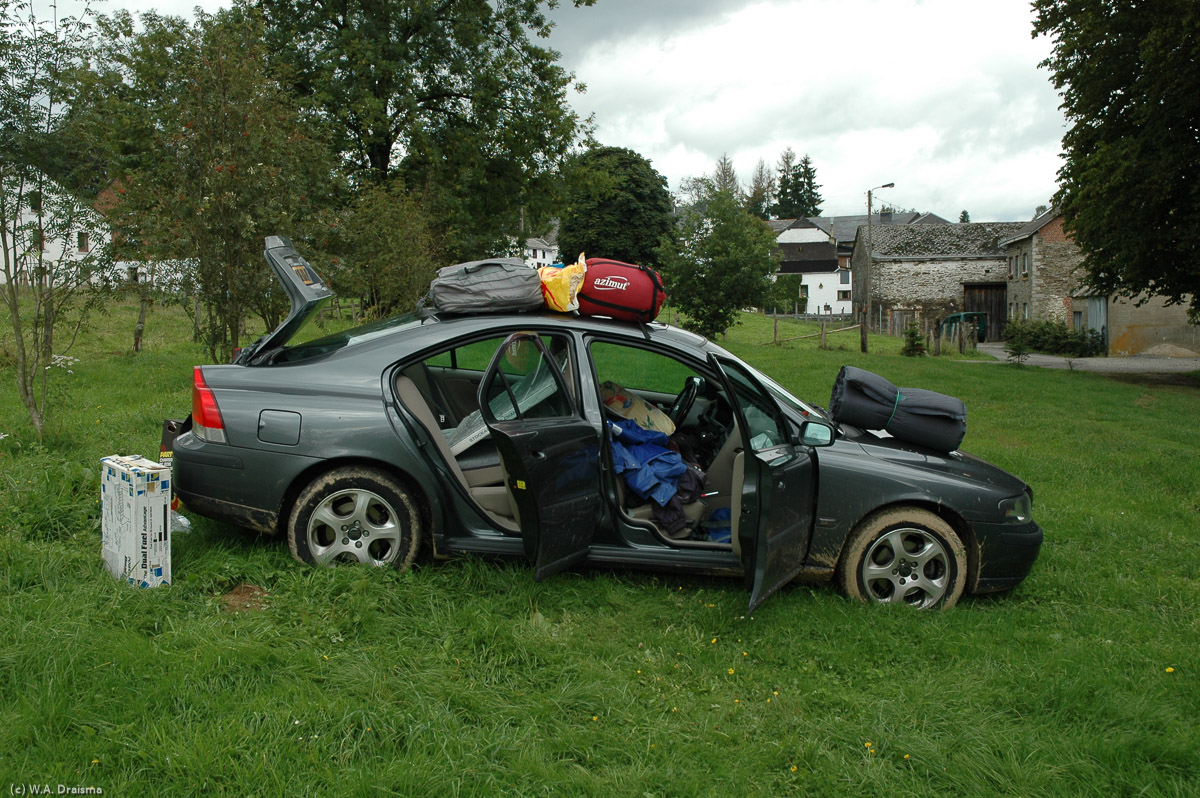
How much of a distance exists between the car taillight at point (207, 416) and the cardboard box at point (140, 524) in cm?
32

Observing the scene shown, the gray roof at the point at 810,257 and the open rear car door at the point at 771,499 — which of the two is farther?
the gray roof at the point at 810,257

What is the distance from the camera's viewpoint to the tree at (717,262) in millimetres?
29094

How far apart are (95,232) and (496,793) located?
261 inches

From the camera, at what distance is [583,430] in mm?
4250

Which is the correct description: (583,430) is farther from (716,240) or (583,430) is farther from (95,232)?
(716,240)

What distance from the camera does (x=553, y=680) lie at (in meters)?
3.63

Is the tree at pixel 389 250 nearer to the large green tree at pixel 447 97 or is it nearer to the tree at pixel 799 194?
the large green tree at pixel 447 97

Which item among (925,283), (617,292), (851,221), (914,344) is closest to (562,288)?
(617,292)

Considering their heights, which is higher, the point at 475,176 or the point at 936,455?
the point at 475,176

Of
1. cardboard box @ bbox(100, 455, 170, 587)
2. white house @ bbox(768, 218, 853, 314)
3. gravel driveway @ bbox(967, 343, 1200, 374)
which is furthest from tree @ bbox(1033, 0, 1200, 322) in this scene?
white house @ bbox(768, 218, 853, 314)

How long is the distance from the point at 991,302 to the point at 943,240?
18.7 feet

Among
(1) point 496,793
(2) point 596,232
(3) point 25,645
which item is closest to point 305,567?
(3) point 25,645

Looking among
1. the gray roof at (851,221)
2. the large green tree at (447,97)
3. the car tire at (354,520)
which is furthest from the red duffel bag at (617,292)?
the gray roof at (851,221)

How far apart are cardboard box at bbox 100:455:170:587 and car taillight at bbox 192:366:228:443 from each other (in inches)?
12.6
